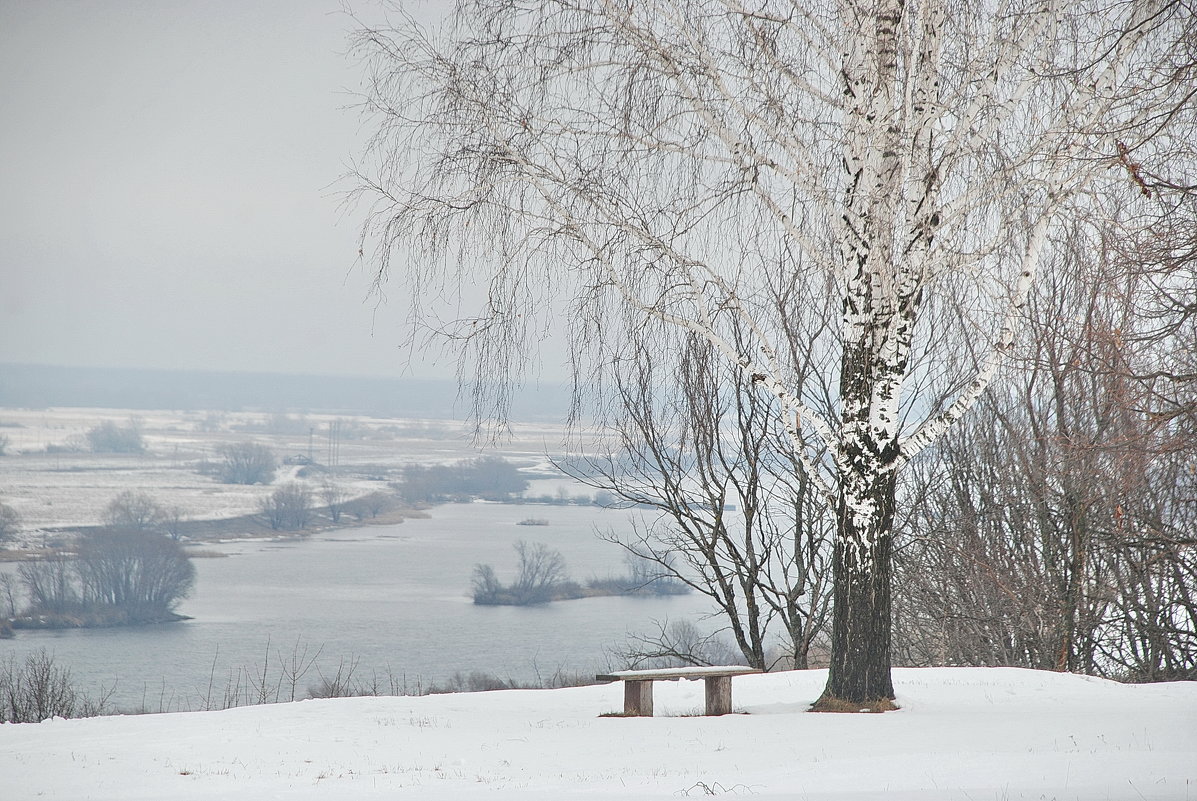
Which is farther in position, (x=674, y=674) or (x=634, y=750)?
(x=674, y=674)

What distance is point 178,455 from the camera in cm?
7581

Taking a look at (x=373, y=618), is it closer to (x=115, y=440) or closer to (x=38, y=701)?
(x=38, y=701)

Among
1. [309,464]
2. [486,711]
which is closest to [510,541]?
[309,464]

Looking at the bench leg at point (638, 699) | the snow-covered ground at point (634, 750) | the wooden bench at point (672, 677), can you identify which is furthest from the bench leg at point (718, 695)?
the bench leg at point (638, 699)

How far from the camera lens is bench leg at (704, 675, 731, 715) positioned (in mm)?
7750

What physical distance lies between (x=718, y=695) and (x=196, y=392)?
9948cm

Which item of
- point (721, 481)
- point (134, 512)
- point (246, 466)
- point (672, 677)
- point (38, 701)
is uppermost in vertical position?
point (721, 481)

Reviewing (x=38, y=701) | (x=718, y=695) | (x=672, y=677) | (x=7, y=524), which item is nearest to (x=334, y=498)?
(x=7, y=524)

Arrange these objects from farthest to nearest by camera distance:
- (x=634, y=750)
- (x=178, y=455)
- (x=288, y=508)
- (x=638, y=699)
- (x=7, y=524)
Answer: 1. (x=178, y=455)
2. (x=288, y=508)
3. (x=7, y=524)
4. (x=638, y=699)
5. (x=634, y=750)

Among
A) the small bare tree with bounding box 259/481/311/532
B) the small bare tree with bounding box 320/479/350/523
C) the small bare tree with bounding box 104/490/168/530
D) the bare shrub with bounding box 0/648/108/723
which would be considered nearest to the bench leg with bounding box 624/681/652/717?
the bare shrub with bounding box 0/648/108/723

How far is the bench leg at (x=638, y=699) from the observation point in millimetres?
7688

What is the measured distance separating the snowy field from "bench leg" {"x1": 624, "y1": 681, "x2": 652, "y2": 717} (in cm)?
4988

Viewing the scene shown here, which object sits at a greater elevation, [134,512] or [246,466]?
[246,466]

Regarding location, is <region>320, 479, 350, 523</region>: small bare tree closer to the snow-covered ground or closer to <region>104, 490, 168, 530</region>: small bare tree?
<region>104, 490, 168, 530</region>: small bare tree
